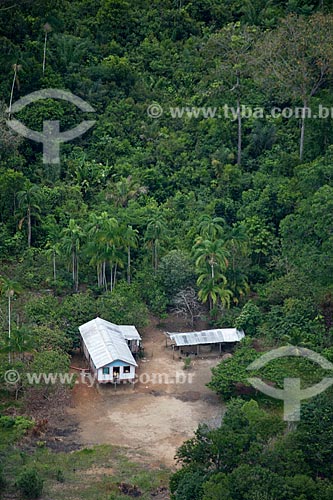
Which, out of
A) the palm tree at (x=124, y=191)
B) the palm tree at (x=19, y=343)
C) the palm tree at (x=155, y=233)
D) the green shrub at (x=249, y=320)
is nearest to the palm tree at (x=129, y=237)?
the palm tree at (x=155, y=233)

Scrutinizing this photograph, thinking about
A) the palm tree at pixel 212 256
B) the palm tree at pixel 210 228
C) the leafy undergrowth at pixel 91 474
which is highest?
the palm tree at pixel 210 228

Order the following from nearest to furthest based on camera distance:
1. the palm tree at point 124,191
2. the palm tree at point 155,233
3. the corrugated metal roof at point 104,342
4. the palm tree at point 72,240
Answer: the corrugated metal roof at point 104,342 → the palm tree at point 72,240 → the palm tree at point 155,233 → the palm tree at point 124,191

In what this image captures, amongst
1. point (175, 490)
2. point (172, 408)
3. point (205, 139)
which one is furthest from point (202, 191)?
point (175, 490)

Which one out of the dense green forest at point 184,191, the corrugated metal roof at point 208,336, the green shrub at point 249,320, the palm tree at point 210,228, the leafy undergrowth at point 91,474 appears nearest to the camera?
the leafy undergrowth at point 91,474

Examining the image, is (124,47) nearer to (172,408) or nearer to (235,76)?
(235,76)

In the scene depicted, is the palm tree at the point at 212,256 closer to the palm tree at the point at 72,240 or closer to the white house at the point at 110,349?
the white house at the point at 110,349

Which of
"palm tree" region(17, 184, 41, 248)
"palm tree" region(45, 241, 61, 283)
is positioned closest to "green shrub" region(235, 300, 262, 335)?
"palm tree" region(45, 241, 61, 283)

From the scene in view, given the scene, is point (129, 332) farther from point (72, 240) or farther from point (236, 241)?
point (236, 241)

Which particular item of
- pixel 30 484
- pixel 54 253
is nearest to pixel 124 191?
pixel 54 253
